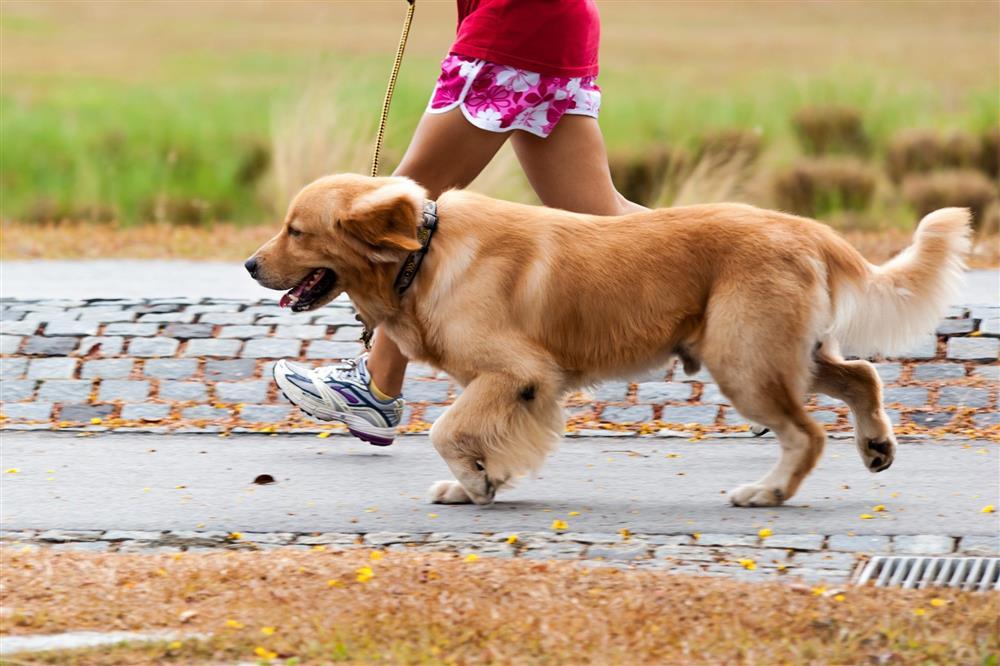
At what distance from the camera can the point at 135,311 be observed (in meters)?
8.06

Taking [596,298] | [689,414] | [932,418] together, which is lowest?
[689,414]

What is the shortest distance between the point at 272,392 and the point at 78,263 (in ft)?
11.6

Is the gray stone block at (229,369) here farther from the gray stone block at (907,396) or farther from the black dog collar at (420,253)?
the gray stone block at (907,396)

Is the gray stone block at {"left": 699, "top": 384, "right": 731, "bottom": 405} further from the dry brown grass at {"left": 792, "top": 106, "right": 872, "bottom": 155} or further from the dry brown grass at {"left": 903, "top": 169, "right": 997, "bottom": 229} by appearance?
the dry brown grass at {"left": 792, "top": 106, "right": 872, "bottom": 155}

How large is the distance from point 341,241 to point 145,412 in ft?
6.96

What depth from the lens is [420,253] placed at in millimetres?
4980

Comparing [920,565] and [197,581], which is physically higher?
[920,565]

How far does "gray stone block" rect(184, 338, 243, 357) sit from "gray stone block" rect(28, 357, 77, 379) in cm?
57

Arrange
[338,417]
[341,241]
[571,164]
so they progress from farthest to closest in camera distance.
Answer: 1. [338,417]
2. [571,164]
3. [341,241]

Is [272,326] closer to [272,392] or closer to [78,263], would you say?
[272,392]

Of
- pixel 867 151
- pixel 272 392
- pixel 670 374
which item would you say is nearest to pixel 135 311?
pixel 272 392

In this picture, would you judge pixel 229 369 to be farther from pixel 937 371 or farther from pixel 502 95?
pixel 937 371

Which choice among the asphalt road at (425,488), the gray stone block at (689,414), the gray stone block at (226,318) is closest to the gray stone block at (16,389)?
the asphalt road at (425,488)

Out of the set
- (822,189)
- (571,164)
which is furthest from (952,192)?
(571,164)
